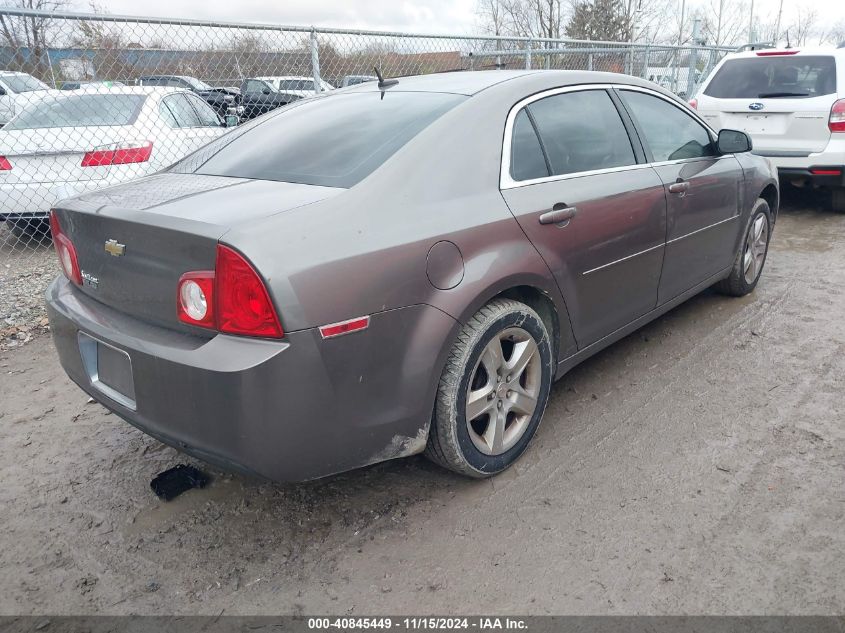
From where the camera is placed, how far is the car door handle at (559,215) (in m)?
2.87

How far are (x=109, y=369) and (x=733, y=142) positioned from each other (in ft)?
12.2

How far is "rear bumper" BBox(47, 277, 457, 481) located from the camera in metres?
2.09

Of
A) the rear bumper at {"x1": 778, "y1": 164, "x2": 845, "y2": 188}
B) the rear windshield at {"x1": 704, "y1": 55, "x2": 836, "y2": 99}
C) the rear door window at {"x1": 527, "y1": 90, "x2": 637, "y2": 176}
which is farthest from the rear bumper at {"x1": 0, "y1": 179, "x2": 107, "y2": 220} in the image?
the rear bumper at {"x1": 778, "y1": 164, "x2": 845, "y2": 188}

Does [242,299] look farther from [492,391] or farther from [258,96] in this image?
[258,96]

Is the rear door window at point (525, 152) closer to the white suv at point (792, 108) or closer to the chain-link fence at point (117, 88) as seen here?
the chain-link fence at point (117, 88)

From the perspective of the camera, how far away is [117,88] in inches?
250

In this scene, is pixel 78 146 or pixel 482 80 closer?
pixel 482 80

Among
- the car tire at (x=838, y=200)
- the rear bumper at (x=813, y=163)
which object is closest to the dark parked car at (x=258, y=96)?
the rear bumper at (x=813, y=163)

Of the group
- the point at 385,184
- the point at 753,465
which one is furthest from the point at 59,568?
the point at 753,465

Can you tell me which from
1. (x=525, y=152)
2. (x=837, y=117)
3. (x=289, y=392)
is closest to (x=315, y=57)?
(x=525, y=152)

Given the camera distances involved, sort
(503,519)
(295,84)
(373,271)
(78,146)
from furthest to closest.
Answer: (295,84) < (78,146) < (503,519) < (373,271)

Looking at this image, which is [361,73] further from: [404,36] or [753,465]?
[753,465]

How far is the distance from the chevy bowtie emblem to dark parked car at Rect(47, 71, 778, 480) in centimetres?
1

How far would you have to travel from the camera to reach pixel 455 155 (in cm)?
266
